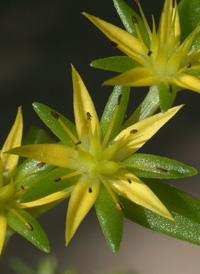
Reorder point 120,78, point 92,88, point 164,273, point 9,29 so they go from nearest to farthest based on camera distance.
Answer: point 120,78, point 164,273, point 92,88, point 9,29

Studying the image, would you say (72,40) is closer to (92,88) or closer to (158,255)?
(92,88)

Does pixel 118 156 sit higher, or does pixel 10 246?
pixel 118 156

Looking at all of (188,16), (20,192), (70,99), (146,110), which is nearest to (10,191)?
(20,192)

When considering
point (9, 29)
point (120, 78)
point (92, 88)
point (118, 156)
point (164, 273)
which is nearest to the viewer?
point (120, 78)

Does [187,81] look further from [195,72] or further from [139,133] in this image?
[139,133]

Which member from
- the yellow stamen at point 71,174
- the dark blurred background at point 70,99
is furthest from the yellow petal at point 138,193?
the dark blurred background at point 70,99

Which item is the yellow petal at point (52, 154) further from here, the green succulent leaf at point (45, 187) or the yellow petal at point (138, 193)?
the yellow petal at point (138, 193)

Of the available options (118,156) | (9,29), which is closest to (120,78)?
(118,156)
